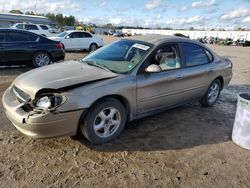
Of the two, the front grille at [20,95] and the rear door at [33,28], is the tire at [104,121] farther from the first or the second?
the rear door at [33,28]

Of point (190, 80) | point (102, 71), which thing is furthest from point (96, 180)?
point (190, 80)

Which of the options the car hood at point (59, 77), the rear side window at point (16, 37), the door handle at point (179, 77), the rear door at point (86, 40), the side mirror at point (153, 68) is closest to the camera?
the car hood at point (59, 77)

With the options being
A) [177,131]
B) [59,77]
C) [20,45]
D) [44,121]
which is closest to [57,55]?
[20,45]

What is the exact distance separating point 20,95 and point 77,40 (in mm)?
14648

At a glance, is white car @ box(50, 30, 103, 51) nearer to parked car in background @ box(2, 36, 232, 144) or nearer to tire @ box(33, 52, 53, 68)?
tire @ box(33, 52, 53, 68)

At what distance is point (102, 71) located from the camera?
4113 millimetres

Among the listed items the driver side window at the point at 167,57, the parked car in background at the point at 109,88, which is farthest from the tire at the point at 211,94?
the driver side window at the point at 167,57

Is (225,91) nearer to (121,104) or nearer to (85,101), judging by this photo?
(121,104)

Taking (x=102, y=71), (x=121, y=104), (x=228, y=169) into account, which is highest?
(x=102, y=71)

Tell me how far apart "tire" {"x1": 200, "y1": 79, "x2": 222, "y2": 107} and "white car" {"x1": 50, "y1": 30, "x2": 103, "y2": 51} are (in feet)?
43.1

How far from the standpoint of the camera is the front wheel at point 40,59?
966 centimetres

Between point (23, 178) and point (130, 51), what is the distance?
2666mm

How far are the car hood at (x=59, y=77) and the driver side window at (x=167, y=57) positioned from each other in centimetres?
99

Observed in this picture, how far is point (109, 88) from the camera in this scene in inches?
149
